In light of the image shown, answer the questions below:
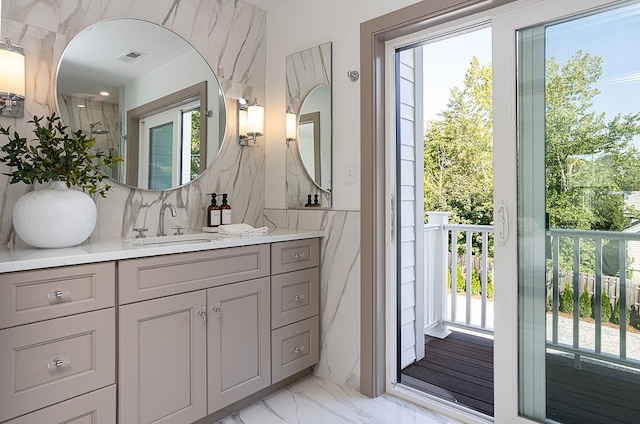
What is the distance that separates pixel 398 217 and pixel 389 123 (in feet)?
1.84

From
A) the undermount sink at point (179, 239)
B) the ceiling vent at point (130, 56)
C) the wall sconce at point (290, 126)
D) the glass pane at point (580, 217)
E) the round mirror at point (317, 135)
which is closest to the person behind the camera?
the glass pane at point (580, 217)

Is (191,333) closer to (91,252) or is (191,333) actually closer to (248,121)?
(91,252)

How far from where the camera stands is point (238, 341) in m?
2.02

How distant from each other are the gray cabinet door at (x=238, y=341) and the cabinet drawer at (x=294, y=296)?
0.06m

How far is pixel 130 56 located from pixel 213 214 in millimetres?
1011

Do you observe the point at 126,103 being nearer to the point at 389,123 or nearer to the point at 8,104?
the point at 8,104

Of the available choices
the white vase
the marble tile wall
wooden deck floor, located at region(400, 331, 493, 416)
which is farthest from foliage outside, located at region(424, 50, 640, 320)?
the white vase

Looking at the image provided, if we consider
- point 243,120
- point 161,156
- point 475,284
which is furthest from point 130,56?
point 475,284

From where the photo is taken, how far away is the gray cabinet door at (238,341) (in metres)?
1.91

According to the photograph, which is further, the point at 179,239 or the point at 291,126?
the point at 291,126

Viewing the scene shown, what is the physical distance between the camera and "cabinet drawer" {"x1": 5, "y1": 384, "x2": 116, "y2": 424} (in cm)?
138

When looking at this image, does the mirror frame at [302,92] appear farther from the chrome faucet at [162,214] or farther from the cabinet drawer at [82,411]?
the cabinet drawer at [82,411]

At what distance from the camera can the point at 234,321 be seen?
200 centimetres

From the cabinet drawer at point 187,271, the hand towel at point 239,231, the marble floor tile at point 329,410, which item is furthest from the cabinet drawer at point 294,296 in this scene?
the marble floor tile at point 329,410
